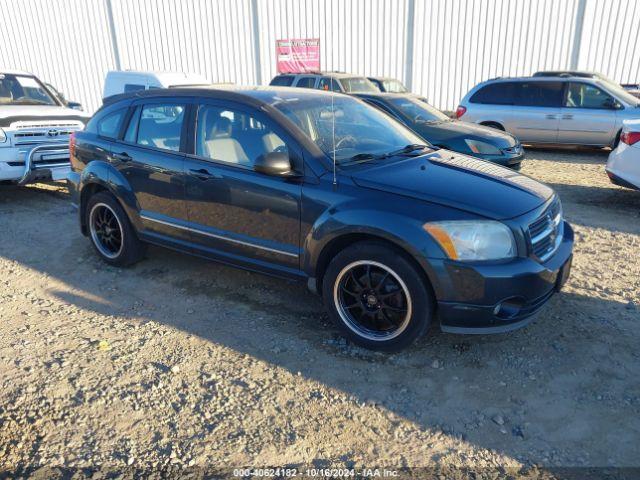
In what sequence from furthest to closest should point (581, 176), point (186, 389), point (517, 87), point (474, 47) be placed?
1. point (474, 47)
2. point (517, 87)
3. point (581, 176)
4. point (186, 389)

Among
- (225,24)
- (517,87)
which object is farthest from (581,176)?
(225,24)

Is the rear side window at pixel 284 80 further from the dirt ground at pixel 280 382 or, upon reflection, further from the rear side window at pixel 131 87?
the dirt ground at pixel 280 382

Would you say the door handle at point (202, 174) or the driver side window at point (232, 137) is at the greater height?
the driver side window at point (232, 137)

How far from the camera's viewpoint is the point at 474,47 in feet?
55.3

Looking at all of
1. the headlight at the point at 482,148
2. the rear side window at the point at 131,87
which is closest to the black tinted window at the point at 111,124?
the headlight at the point at 482,148

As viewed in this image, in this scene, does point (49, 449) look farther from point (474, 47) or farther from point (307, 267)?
point (474, 47)

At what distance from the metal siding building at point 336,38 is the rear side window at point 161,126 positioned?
14523 millimetres

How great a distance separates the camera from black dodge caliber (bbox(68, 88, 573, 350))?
311cm

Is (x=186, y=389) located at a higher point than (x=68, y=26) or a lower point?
lower

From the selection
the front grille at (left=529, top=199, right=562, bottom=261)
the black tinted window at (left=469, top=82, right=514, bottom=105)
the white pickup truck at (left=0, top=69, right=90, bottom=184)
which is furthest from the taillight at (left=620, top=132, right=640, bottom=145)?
the white pickup truck at (left=0, top=69, right=90, bottom=184)

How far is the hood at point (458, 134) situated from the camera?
7.83 m

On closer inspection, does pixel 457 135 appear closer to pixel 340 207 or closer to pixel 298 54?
pixel 340 207

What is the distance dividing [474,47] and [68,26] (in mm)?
15241

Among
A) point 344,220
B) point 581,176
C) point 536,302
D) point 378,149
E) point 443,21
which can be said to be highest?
point 443,21
